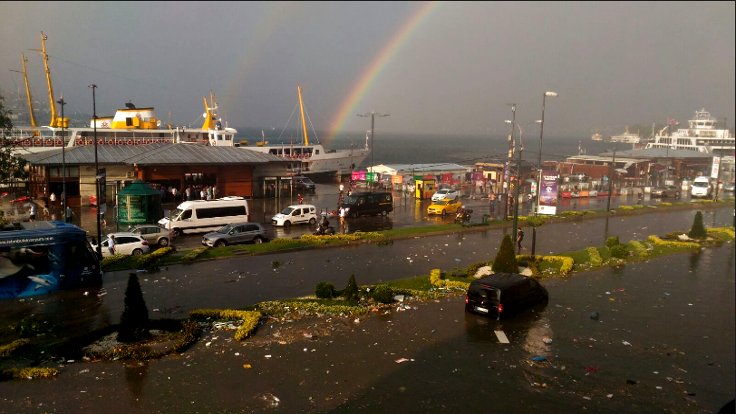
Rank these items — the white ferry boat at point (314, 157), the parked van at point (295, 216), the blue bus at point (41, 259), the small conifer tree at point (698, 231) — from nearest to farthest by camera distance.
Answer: the blue bus at point (41, 259)
the small conifer tree at point (698, 231)
the parked van at point (295, 216)
the white ferry boat at point (314, 157)

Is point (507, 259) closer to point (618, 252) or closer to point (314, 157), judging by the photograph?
point (618, 252)

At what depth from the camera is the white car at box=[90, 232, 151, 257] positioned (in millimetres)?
22953

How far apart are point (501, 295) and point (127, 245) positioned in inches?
654

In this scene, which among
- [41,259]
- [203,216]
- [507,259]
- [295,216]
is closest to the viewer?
[41,259]

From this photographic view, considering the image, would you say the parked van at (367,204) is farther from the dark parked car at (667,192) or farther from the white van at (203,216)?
the dark parked car at (667,192)

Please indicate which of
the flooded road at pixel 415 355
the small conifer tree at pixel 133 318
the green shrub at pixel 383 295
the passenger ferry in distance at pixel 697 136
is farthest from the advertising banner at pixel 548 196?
the passenger ferry in distance at pixel 697 136

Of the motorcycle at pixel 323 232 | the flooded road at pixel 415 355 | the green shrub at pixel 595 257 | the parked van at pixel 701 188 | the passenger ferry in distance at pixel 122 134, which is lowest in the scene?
the flooded road at pixel 415 355

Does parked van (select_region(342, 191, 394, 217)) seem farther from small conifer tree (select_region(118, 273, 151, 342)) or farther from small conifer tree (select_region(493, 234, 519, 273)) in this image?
small conifer tree (select_region(118, 273, 151, 342))

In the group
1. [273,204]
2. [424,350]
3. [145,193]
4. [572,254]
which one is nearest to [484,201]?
[273,204]

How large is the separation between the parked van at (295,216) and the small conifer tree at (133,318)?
19.7m

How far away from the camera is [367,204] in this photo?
3841 cm

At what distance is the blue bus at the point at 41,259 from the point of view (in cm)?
1589

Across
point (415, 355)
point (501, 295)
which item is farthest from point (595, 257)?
point (415, 355)

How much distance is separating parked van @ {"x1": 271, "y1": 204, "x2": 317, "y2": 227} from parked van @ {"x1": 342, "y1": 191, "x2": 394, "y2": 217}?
3528mm
